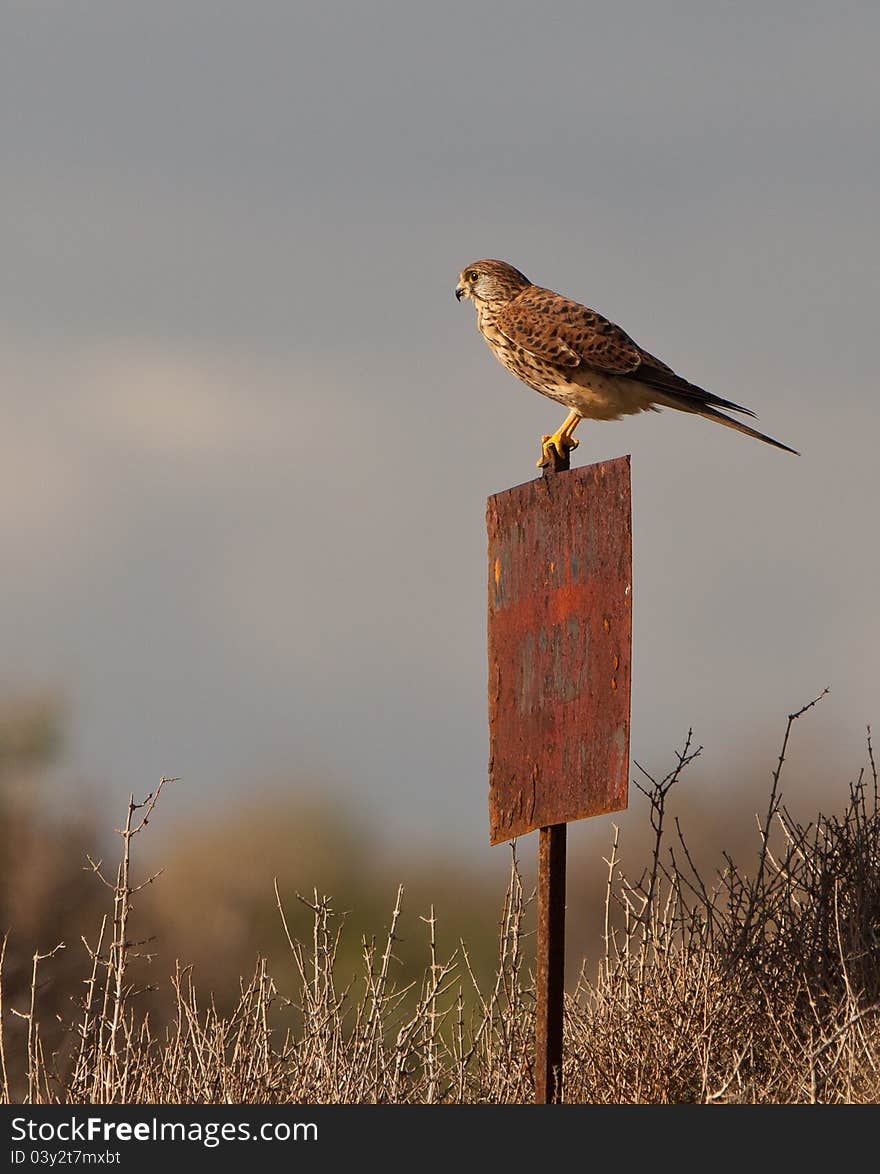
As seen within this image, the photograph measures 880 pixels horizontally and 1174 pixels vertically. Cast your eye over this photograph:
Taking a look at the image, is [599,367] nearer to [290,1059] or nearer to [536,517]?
[536,517]

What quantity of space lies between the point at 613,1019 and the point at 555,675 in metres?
1.67

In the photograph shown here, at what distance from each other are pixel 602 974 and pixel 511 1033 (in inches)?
30.9

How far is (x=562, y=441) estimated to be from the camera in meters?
5.82

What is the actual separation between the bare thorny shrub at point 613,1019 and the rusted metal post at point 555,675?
58cm

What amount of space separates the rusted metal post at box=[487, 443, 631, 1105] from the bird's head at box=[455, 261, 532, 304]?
1899 mm

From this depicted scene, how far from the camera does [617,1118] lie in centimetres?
438

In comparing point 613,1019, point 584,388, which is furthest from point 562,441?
point 613,1019

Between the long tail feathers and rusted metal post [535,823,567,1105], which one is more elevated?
the long tail feathers

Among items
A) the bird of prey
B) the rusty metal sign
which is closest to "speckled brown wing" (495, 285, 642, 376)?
the bird of prey

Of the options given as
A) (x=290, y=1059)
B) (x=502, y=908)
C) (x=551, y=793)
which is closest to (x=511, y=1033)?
(x=502, y=908)

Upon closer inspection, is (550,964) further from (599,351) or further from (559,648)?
(599,351)

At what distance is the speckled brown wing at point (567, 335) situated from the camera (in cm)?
632

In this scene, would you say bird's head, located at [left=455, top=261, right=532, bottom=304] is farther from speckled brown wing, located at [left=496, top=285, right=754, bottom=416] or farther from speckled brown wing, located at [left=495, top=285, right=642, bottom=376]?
speckled brown wing, located at [left=496, top=285, right=754, bottom=416]

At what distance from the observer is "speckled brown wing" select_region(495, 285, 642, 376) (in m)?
6.32
